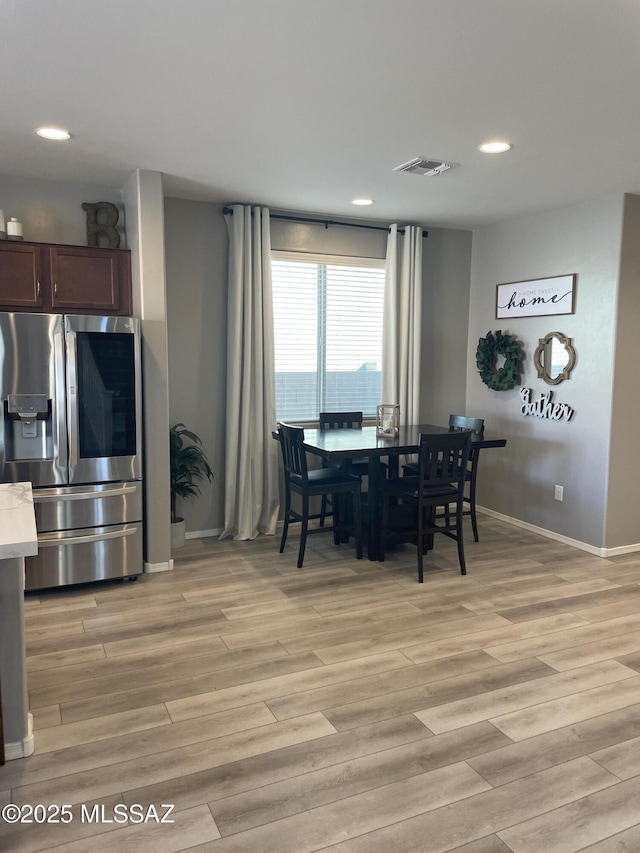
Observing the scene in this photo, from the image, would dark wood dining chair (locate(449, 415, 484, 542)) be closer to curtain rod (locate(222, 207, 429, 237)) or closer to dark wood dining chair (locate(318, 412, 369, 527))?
dark wood dining chair (locate(318, 412, 369, 527))

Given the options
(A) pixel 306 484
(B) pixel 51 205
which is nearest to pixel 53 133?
(B) pixel 51 205

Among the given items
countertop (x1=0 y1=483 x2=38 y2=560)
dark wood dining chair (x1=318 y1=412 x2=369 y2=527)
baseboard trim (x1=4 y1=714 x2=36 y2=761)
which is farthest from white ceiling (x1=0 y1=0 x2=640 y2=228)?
baseboard trim (x1=4 y1=714 x2=36 y2=761)

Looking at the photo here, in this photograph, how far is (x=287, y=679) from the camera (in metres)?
2.82

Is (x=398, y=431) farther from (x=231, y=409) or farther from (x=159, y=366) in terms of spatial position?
(x=159, y=366)

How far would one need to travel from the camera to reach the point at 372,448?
4086 mm

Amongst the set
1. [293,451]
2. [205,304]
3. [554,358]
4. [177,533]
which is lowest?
[177,533]

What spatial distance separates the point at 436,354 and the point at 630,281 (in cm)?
181

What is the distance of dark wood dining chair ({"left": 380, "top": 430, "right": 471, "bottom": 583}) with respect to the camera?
13.2 ft

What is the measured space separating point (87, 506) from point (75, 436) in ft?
1.43

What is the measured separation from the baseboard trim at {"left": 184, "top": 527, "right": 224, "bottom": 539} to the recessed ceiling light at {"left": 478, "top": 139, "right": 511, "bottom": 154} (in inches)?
130

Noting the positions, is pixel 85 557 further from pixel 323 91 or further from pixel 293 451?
pixel 323 91

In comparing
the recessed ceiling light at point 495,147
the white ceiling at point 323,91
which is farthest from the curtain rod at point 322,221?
the recessed ceiling light at point 495,147

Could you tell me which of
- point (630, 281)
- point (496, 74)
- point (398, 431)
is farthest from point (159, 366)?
point (630, 281)

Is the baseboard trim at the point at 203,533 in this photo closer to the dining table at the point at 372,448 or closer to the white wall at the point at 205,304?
the white wall at the point at 205,304
